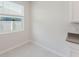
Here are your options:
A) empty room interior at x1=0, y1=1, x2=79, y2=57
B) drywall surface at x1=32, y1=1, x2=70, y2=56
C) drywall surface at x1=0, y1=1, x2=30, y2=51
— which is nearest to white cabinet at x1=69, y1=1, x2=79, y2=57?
empty room interior at x1=0, y1=1, x2=79, y2=57

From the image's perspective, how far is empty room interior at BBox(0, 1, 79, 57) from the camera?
119 inches

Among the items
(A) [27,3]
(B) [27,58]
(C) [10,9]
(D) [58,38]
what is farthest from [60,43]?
(A) [27,3]

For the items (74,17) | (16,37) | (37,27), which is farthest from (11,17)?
(74,17)

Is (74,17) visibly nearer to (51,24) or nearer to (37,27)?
(51,24)

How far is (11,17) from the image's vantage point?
13.4 ft

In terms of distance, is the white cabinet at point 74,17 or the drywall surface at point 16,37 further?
the drywall surface at point 16,37

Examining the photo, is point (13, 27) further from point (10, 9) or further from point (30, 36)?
point (30, 36)

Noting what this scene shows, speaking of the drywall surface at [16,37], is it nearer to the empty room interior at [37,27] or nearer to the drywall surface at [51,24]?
the empty room interior at [37,27]

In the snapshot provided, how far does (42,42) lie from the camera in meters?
4.36

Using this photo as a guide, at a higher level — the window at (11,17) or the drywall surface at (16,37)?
the window at (11,17)

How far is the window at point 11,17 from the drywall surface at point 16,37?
0.20 m

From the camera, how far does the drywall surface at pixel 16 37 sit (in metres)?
3.56

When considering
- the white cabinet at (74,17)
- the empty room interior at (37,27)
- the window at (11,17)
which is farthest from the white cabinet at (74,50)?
the window at (11,17)

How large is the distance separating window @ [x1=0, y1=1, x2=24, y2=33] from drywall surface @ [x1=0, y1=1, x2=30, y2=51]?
7.9 inches
